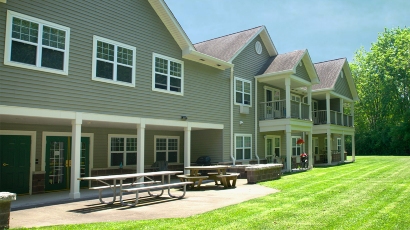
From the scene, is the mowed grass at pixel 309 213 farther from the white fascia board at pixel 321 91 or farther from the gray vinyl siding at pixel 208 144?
the white fascia board at pixel 321 91

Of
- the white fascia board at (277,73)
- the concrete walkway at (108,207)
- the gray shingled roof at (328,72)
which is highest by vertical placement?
the gray shingled roof at (328,72)

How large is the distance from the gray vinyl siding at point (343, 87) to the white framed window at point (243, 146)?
11.9 meters

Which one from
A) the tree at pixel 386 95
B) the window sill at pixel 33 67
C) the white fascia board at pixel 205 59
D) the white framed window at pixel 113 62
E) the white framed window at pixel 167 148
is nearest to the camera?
the window sill at pixel 33 67

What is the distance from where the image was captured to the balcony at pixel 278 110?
2169 centimetres

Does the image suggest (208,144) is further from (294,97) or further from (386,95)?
(386,95)

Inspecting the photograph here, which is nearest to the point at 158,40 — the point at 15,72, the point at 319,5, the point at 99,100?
the point at 99,100

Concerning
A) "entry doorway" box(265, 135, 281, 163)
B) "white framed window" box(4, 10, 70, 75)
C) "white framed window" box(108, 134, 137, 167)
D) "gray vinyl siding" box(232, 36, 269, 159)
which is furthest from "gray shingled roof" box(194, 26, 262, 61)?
"white framed window" box(4, 10, 70, 75)

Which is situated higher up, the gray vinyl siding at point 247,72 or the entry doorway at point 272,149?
the gray vinyl siding at point 247,72

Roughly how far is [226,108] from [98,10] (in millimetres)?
8640

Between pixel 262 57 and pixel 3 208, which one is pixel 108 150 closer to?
pixel 3 208

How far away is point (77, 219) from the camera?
26.8 feet

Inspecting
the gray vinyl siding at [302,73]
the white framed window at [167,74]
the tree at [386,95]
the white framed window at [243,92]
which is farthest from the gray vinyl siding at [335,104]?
the white framed window at [167,74]

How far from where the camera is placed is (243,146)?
20.2 meters

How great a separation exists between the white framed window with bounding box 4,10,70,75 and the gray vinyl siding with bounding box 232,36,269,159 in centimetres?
1031
